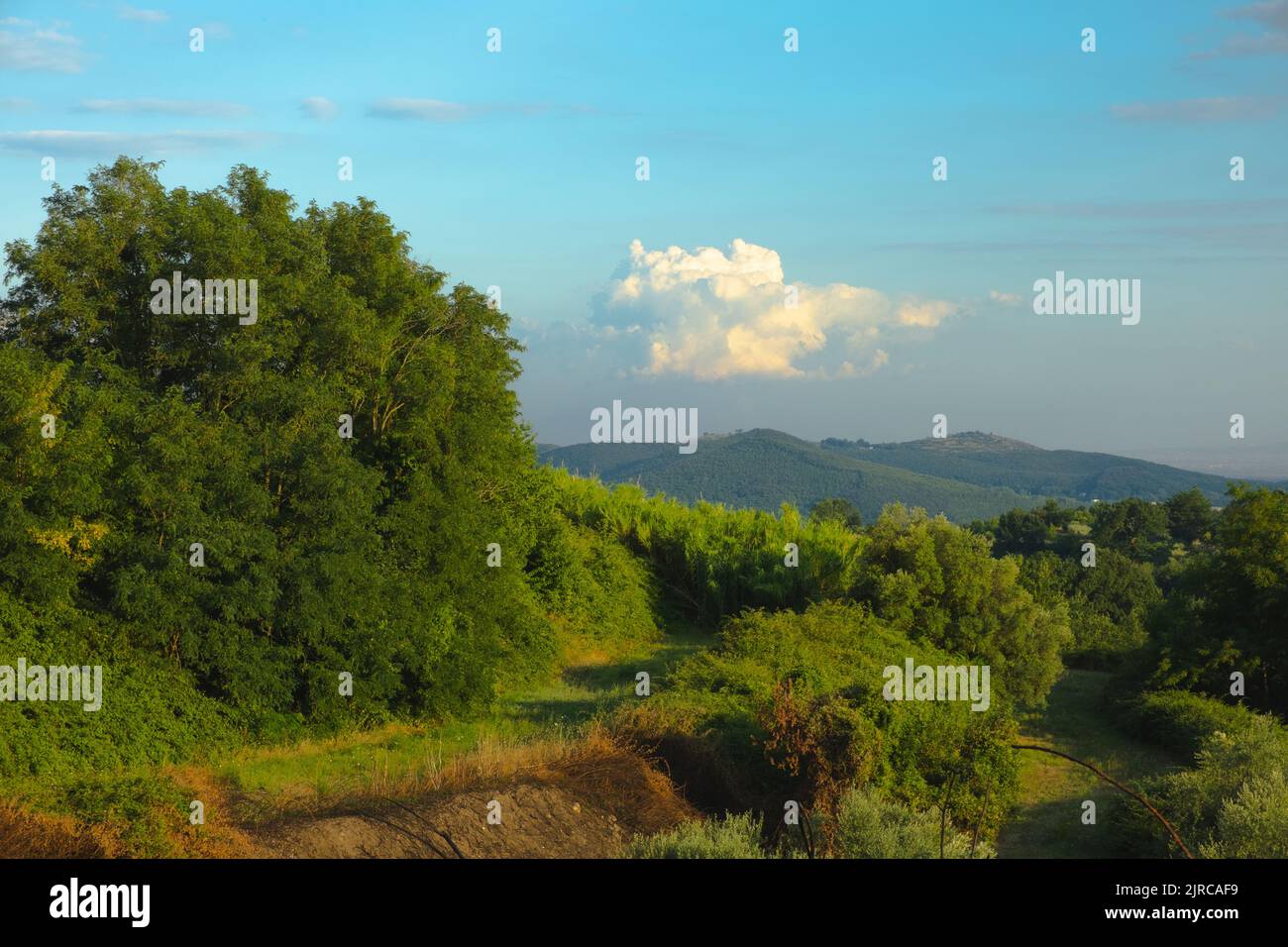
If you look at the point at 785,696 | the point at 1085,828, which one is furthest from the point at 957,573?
the point at 785,696

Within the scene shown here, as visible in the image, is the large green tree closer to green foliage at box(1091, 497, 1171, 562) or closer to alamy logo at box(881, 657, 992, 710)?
alamy logo at box(881, 657, 992, 710)

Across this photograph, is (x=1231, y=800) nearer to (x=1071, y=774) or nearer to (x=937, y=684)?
(x=937, y=684)

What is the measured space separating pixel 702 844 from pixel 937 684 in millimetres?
6814

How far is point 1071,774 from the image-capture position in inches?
568

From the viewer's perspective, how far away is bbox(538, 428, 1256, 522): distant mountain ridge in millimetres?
71875

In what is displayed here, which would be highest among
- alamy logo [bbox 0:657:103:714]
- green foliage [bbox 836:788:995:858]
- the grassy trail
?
alamy logo [bbox 0:657:103:714]

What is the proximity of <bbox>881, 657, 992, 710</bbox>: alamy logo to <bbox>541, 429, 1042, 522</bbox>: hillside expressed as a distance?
53803 millimetres

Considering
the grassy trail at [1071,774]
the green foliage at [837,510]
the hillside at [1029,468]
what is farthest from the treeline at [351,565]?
the hillside at [1029,468]

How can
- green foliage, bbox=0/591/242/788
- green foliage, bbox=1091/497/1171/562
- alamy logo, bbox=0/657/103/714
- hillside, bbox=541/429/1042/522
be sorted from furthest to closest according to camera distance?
hillside, bbox=541/429/1042/522, green foliage, bbox=1091/497/1171/562, alamy logo, bbox=0/657/103/714, green foliage, bbox=0/591/242/788

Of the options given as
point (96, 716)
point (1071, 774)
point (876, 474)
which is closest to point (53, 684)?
point (96, 716)
